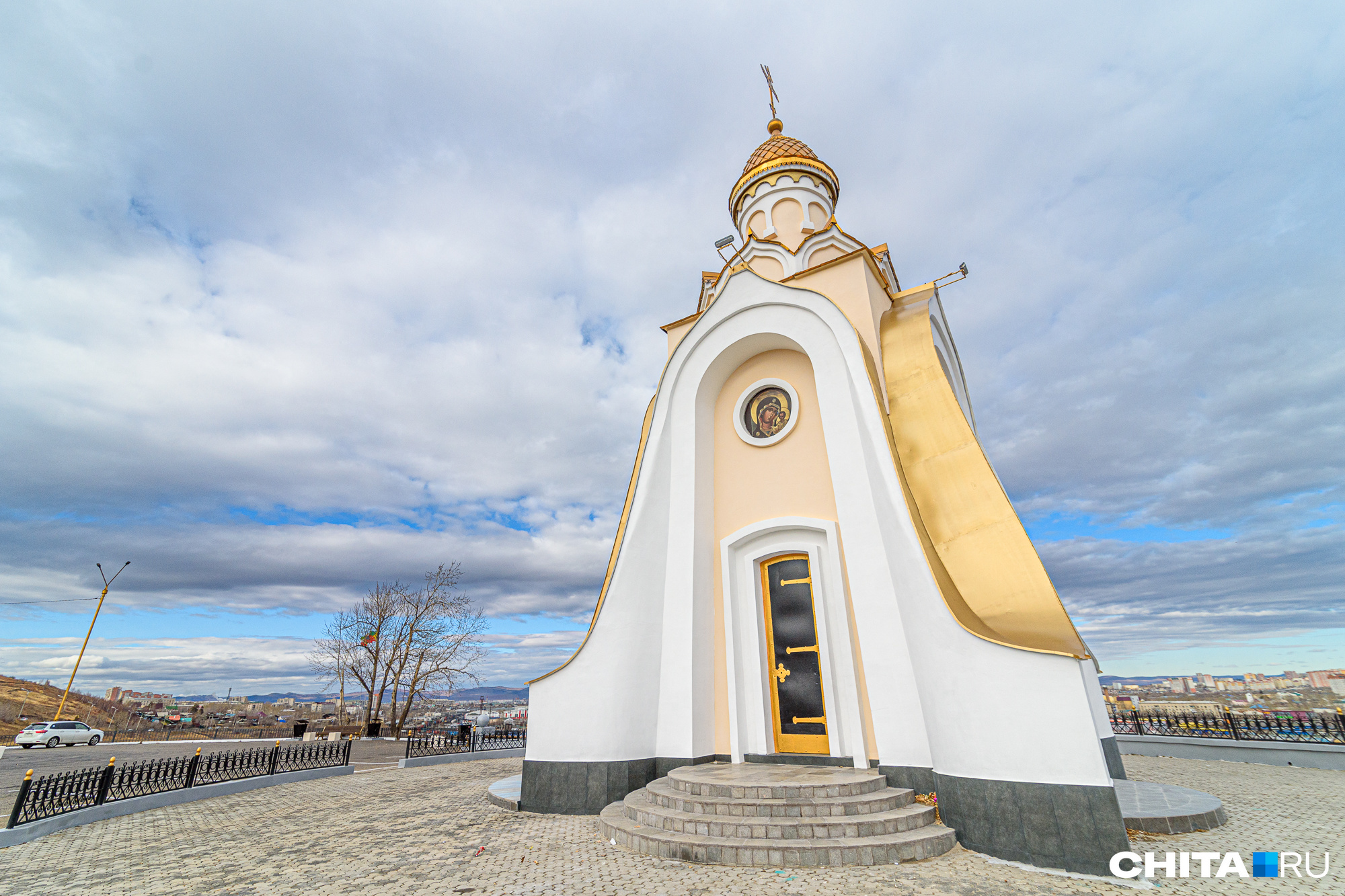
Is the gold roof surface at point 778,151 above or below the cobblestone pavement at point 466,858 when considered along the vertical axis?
above

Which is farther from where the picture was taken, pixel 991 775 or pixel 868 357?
pixel 868 357

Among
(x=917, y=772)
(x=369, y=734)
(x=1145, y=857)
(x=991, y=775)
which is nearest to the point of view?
(x=1145, y=857)

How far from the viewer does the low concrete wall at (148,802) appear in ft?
21.8

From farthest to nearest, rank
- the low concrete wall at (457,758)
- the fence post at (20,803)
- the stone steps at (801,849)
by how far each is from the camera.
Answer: the low concrete wall at (457,758), the fence post at (20,803), the stone steps at (801,849)

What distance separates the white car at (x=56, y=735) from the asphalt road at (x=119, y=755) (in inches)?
11.7

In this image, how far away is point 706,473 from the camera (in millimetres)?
9391

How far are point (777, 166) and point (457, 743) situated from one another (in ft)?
62.6

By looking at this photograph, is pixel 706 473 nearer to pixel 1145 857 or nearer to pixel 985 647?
pixel 985 647

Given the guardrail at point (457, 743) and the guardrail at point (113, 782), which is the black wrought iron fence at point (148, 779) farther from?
the guardrail at point (457, 743)

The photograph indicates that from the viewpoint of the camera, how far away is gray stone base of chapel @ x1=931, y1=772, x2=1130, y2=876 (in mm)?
4660

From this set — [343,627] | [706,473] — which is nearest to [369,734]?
[343,627]

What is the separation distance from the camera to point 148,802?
28.5 feet

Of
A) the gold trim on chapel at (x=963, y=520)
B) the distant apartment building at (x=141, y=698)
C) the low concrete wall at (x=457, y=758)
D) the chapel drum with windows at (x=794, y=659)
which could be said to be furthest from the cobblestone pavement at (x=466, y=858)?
the distant apartment building at (x=141, y=698)

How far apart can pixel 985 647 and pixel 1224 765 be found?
10672 mm
